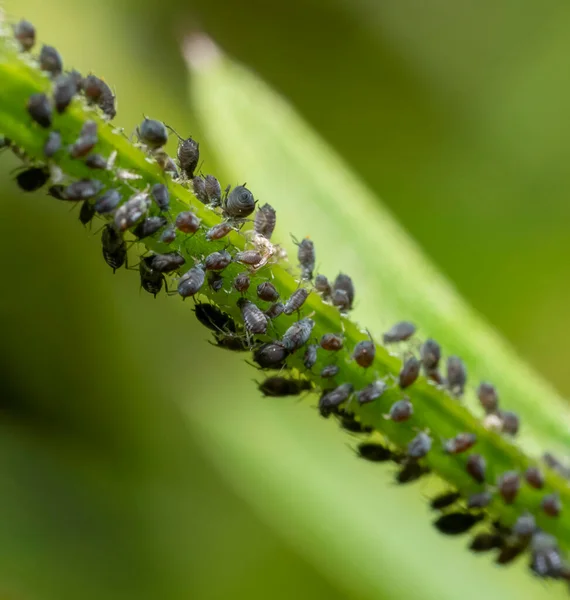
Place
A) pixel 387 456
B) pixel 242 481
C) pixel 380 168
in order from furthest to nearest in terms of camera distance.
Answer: pixel 380 168
pixel 242 481
pixel 387 456

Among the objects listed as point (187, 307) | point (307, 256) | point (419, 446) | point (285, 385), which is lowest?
point (285, 385)

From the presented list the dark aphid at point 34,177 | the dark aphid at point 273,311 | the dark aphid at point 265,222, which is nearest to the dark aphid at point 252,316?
the dark aphid at point 273,311

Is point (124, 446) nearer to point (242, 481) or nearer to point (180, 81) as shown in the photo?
point (242, 481)

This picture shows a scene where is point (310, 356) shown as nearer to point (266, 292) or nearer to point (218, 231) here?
point (266, 292)

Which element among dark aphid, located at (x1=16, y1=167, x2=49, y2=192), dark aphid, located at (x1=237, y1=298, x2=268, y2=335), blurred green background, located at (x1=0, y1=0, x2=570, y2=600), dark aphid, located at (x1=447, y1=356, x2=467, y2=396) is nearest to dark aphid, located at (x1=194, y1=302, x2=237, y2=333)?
dark aphid, located at (x1=237, y1=298, x2=268, y2=335)

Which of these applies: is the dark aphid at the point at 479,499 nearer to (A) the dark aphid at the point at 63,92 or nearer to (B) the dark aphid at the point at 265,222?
(B) the dark aphid at the point at 265,222

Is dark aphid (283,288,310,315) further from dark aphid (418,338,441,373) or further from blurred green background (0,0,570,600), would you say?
blurred green background (0,0,570,600)

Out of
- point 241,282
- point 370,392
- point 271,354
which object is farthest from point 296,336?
point 370,392

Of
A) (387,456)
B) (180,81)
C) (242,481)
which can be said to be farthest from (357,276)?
(180,81)
